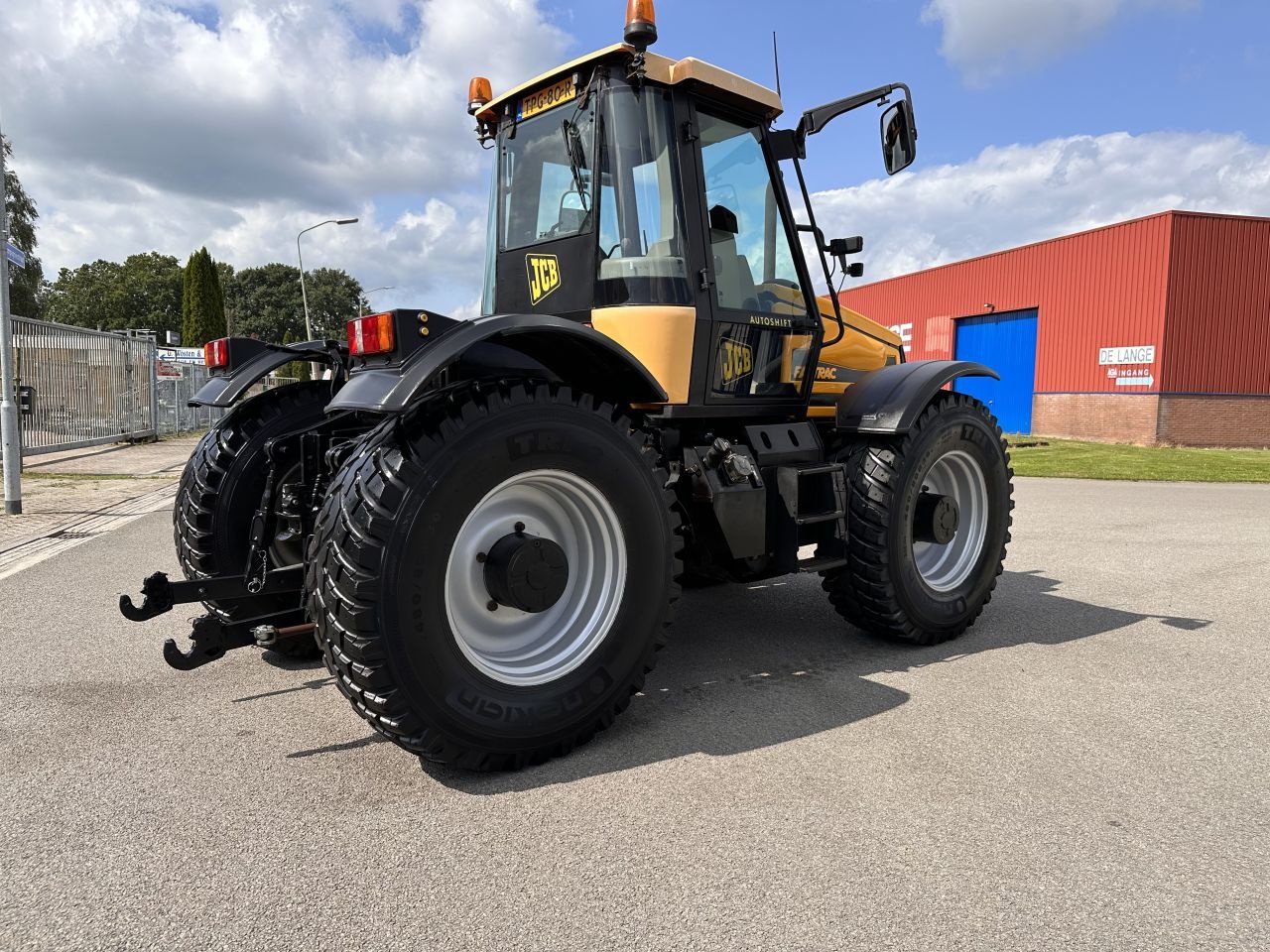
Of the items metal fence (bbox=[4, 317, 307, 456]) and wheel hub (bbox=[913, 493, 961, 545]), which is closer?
wheel hub (bbox=[913, 493, 961, 545])

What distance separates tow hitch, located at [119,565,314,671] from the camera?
9.59ft

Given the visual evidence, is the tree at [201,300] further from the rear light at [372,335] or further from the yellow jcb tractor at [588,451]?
the rear light at [372,335]

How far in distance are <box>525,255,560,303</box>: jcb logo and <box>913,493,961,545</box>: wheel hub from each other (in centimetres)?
221

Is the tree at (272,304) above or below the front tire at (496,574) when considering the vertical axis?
above

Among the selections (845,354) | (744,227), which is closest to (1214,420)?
(845,354)

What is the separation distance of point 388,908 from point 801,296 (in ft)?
11.2

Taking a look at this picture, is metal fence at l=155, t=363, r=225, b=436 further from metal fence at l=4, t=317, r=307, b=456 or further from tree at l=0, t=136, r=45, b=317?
tree at l=0, t=136, r=45, b=317

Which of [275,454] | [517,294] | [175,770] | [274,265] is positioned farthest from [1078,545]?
[274,265]

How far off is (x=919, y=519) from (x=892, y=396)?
0.68 meters

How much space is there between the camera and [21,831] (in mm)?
2480

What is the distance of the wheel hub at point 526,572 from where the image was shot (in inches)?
117

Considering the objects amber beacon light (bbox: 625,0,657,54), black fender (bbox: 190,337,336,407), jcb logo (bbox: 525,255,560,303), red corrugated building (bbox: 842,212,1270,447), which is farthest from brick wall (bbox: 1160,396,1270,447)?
black fender (bbox: 190,337,336,407)

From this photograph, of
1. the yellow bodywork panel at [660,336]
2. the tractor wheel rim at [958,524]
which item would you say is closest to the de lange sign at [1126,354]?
the tractor wheel rim at [958,524]

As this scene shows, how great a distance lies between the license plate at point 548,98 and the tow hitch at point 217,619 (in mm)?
2450
